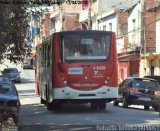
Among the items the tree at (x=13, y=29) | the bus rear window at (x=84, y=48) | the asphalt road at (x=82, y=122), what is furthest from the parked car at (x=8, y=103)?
the bus rear window at (x=84, y=48)

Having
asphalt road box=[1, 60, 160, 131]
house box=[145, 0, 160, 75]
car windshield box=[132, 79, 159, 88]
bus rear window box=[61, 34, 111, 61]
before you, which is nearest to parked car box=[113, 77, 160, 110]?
car windshield box=[132, 79, 159, 88]

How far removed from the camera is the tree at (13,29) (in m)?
12.4

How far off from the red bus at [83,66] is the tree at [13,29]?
6.53 meters

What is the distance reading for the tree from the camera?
12.4 m

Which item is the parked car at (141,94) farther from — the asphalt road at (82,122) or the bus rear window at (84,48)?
the bus rear window at (84,48)

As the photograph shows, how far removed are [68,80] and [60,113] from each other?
1.75 metres

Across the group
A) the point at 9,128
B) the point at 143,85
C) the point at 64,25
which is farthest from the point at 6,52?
the point at 64,25

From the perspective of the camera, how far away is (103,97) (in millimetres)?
23156

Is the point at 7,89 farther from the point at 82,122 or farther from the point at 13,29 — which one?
the point at 13,29

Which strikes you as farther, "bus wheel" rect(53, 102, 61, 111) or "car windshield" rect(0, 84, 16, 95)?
"bus wheel" rect(53, 102, 61, 111)

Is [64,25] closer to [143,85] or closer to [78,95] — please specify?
[143,85]

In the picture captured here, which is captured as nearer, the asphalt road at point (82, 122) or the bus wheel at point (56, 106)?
the asphalt road at point (82, 122)

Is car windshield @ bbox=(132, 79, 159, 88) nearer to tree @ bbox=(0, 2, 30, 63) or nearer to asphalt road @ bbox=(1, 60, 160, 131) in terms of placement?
asphalt road @ bbox=(1, 60, 160, 131)

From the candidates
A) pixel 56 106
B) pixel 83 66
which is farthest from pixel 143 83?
pixel 83 66
